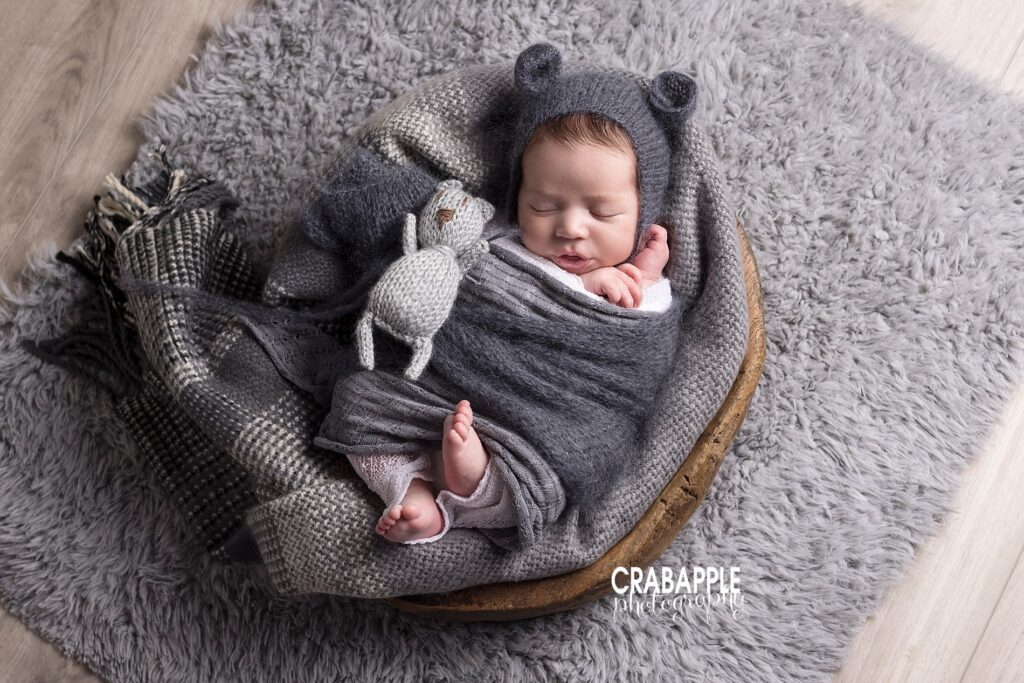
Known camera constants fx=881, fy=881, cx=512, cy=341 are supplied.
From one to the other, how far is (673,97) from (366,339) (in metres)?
0.58

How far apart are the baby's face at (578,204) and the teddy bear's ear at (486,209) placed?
43 millimetres

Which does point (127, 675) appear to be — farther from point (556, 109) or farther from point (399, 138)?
point (556, 109)

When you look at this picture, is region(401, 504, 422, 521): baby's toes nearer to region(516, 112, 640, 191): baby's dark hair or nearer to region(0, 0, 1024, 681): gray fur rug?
region(0, 0, 1024, 681): gray fur rug

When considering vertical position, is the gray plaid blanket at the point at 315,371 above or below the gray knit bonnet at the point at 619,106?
below

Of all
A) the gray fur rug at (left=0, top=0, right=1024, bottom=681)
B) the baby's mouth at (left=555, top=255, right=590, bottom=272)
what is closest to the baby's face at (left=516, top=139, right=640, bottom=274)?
the baby's mouth at (left=555, top=255, right=590, bottom=272)

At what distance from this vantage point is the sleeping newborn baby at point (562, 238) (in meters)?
1.16

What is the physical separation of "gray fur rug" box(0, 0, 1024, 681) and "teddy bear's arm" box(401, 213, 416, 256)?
1.31ft

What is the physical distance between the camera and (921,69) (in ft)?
5.25

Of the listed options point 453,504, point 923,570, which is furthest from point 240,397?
point 923,570

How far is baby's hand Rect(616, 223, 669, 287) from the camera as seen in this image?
1331mm

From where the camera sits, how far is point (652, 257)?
133cm

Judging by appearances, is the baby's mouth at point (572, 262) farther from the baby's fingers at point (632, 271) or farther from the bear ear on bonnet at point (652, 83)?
the bear ear on bonnet at point (652, 83)

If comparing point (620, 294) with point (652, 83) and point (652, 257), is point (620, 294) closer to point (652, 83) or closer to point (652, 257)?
point (652, 257)

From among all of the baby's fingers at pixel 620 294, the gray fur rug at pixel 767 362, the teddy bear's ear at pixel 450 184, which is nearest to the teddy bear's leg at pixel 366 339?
the teddy bear's ear at pixel 450 184
